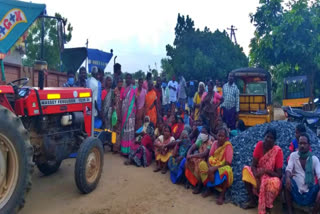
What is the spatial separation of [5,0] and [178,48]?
16.3 metres

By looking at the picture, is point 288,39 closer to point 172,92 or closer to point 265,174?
point 172,92

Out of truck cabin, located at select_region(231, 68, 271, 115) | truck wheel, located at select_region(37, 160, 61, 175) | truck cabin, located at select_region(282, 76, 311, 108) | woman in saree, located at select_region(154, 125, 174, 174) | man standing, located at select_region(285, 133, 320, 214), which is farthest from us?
truck cabin, located at select_region(282, 76, 311, 108)

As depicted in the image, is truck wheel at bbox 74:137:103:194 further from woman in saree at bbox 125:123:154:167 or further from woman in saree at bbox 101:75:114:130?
woman in saree at bbox 101:75:114:130

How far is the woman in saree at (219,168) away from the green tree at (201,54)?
42.9 feet

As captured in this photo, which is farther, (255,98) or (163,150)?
(255,98)

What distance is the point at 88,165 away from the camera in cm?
438

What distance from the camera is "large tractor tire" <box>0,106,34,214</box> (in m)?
2.90

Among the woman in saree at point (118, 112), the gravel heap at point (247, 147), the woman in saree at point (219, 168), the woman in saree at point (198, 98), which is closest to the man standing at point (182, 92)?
the woman in saree at point (198, 98)

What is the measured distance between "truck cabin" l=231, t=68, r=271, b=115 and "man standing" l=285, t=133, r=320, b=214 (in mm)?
5215

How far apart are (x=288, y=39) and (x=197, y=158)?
385 inches

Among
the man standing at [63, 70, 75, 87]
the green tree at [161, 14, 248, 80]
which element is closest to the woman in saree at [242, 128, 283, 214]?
the man standing at [63, 70, 75, 87]

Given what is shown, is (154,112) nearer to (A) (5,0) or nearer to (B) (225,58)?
(A) (5,0)

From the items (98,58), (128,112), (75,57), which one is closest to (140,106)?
(128,112)

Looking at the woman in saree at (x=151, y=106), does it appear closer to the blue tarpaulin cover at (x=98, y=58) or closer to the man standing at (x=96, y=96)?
the man standing at (x=96, y=96)
